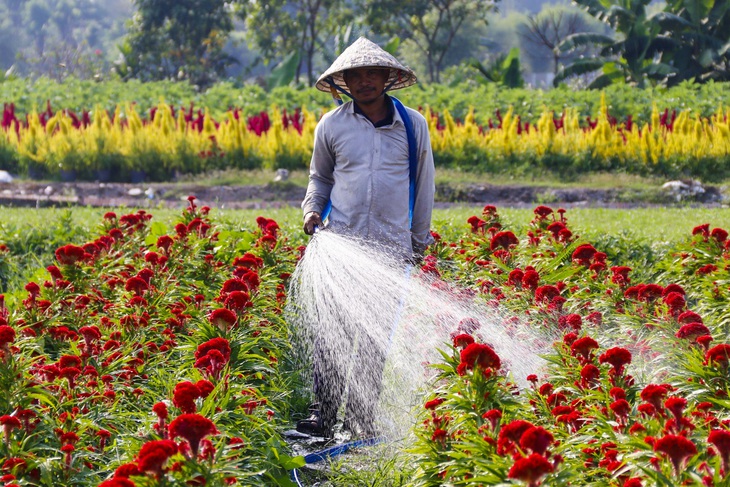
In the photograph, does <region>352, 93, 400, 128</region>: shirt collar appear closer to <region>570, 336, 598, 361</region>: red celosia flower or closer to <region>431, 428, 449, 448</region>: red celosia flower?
<region>570, 336, 598, 361</region>: red celosia flower

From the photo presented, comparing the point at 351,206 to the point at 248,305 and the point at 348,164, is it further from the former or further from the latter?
the point at 248,305

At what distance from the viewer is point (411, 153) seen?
4.78 meters

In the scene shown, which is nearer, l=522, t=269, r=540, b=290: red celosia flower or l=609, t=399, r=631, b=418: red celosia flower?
l=609, t=399, r=631, b=418: red celosia flower

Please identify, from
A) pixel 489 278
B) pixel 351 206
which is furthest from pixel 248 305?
pixel 489 278

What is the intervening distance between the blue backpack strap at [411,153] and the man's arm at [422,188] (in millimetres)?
16

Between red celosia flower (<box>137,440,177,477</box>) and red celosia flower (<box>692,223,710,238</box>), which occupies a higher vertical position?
red celosia flower (<box>137,440,177,477</box>)

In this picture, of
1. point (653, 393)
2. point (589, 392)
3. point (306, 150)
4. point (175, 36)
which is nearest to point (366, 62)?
point (589, 392)

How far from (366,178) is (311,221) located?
30 centimetres

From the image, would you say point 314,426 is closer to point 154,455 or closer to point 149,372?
point 149,372

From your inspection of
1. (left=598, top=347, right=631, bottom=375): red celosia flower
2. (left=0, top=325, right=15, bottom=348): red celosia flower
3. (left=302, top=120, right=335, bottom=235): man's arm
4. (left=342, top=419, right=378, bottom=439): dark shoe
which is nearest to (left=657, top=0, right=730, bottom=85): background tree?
(left=302, top=120, right=335, bottom=235): man's arm

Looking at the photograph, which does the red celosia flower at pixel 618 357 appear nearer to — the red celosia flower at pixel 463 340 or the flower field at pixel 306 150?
the red celosia flower at pixel 463 340

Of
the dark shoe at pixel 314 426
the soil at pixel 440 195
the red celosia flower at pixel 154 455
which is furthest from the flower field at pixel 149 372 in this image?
the soil at pixel 440 195

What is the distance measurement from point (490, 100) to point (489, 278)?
12316 mm

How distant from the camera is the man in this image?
4676 millimetres
